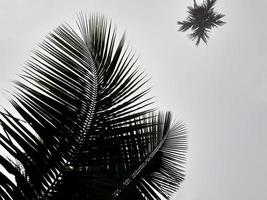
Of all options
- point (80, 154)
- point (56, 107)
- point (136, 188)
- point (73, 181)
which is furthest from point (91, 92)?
point (136, 188)

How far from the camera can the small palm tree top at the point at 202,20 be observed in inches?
886

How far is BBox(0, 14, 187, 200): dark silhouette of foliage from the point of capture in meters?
2.79

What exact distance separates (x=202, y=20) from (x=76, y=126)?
69.5 feet

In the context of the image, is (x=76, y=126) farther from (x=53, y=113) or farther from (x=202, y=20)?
(x=202, y=20)

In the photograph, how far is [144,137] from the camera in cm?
348

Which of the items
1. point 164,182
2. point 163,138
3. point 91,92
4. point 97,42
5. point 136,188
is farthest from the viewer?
point 163,138

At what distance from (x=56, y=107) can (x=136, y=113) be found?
2.17 feet

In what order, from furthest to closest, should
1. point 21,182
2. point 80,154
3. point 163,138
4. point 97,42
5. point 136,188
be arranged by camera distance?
point 163,138
point 136,188
point 97,42
point 80,154
point 21,182

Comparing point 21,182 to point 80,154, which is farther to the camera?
point 80,154

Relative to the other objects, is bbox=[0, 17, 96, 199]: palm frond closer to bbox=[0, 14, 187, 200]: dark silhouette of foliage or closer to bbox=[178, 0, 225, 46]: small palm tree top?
bbox=[0, 14, 187, 200]: dark silhouette of foliage

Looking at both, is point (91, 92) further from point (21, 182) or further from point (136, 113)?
point (21, 182)

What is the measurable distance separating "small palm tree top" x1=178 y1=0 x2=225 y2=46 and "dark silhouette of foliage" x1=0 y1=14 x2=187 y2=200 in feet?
64.6

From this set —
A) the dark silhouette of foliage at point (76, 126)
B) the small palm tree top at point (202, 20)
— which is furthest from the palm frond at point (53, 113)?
the small palm tree top at point (202, 20)

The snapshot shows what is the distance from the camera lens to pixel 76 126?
302 centimetres
